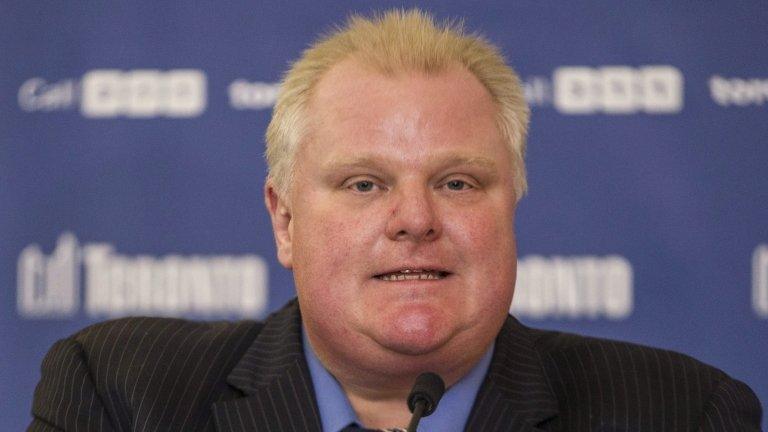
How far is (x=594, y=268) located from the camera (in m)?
3.19

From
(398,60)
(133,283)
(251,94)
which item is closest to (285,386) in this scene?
(398,60)

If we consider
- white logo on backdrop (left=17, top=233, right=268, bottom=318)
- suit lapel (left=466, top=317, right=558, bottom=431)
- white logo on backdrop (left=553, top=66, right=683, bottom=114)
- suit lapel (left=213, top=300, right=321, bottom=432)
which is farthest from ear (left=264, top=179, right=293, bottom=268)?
white logo on backdrop (left=553, top=66, right=683, bottom=114)

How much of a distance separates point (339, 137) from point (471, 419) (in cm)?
57

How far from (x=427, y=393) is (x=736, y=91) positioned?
1.75m

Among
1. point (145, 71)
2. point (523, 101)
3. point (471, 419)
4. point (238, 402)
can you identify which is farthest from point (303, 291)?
point (145, 71)

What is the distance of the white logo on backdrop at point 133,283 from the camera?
323cm

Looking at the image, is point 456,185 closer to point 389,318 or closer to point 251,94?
point 389,318

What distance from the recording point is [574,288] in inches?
126

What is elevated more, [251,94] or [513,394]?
[251,94]

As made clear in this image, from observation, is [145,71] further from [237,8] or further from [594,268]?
[594,268]

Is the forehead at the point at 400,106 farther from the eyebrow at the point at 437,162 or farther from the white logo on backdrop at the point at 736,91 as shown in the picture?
the white logo on backdrop at the point at 736,91

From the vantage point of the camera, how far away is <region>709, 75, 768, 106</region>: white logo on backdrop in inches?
125

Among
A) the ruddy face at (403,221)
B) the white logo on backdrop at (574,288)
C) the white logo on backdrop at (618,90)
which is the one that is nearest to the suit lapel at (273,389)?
the ruddy face at (403,221)

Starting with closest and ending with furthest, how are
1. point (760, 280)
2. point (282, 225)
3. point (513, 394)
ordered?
1. point (513, 394)
2. point (282, 225)
3. point (760, 280)
